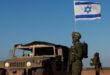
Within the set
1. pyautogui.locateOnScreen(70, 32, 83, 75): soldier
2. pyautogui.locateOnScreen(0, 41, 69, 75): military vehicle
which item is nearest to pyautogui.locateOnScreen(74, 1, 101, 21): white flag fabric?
pyautogui.locateOnScreen(0, 41, 69, 75): military vehicle

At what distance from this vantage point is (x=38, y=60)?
1484cm

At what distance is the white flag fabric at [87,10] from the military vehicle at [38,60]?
5.08ft

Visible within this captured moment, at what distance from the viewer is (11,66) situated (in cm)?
1527

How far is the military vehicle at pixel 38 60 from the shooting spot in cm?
1485

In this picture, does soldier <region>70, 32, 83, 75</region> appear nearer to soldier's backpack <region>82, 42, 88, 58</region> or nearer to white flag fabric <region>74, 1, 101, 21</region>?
soldier's backpack <region>82, 42, 88, 58</region>

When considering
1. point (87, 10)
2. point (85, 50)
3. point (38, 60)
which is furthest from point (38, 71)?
point (87, 10)

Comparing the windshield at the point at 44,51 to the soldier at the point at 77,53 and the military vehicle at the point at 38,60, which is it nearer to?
the military vehicle at the point at 38,60

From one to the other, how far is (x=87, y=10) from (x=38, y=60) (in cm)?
290

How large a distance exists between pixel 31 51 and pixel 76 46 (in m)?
5.27

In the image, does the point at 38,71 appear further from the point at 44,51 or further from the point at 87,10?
the point at 87,10

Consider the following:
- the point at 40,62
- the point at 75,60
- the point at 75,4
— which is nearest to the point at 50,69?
the point at 40,62

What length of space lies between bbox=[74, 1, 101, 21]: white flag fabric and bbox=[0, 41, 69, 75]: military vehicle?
5.08 feet

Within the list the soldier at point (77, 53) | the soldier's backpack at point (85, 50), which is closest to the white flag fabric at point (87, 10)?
the soldier's backpack at point (85, 50)

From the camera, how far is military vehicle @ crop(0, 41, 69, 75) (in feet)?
48.7
